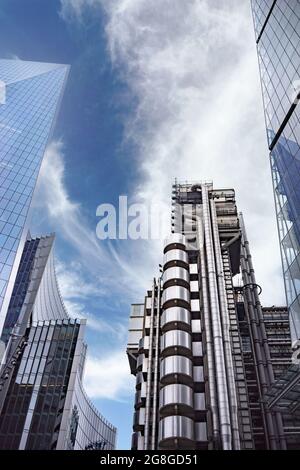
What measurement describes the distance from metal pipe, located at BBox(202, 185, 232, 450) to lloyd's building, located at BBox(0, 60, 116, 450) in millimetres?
38340

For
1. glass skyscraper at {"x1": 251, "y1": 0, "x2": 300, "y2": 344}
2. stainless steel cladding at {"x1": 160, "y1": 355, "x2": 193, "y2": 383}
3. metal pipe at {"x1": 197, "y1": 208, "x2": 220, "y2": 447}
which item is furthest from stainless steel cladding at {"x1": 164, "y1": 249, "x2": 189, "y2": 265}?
glass skyscraper at {"x1": 251, "y1": 0, "x2": 300, "y2": 344}

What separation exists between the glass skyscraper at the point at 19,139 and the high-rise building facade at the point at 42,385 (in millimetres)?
12520

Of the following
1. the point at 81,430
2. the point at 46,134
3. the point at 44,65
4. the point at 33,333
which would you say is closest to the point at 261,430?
the point at 81,430

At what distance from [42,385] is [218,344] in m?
44.2

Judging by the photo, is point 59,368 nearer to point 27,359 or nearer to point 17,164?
point 27,359

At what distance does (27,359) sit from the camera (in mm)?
79500

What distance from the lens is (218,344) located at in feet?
152

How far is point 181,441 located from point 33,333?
53241 millimetres

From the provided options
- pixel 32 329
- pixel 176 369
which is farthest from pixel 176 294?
pixel 32 329

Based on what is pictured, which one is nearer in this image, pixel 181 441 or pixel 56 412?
pixel 181 441

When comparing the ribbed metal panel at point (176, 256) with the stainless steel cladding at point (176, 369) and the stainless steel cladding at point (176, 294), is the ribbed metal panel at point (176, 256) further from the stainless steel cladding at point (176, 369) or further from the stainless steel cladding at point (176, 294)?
the stainless steel cladding at point (176, 369)

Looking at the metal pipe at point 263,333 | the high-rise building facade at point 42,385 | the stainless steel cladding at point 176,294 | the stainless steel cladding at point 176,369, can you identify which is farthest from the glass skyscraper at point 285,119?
the high-rise building facade at point 42,385

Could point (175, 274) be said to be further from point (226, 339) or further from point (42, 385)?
point (42, 385)

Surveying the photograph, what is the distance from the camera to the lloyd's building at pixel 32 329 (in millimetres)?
69938
